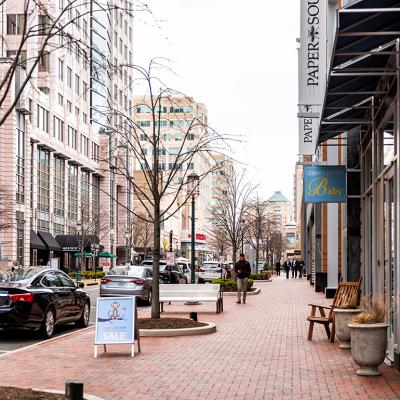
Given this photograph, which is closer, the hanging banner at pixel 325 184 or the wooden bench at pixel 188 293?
the hanging banner at pixel 325 184

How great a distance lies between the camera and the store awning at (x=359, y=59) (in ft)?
28.8

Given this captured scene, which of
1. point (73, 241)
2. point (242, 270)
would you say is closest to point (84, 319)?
point (242, 270)

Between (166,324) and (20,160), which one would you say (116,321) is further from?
(20,160)

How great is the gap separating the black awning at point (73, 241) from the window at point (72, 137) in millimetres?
10739

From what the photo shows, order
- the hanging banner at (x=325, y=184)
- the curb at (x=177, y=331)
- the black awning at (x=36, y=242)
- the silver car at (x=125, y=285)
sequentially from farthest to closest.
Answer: the black awning at (x=36, y=242) < the silver car at (x=125, y=285) < the hanging banner at (x=325, y=184) < the curb at (x=177, y=331)

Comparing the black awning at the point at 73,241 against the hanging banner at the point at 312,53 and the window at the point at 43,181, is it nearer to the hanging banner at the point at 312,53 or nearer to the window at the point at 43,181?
the window at the point at 43,181

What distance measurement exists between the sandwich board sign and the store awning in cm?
495

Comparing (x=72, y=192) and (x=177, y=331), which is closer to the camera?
(x=177, y=331)

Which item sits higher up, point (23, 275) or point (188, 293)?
point (23, 275)

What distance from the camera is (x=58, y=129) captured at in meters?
75.8

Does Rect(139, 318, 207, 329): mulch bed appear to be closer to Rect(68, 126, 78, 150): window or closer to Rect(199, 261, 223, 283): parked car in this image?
Rect(199, 261, 223, 283): parked car

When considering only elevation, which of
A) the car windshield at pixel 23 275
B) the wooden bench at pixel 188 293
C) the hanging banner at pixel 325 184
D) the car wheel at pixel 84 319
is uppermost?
the hanging banner at pixel 325 184

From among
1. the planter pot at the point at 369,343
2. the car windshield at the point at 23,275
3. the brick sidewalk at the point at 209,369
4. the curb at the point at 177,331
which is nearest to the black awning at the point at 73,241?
the car windshield at the point at 23,275

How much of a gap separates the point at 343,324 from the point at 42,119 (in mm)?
59486
